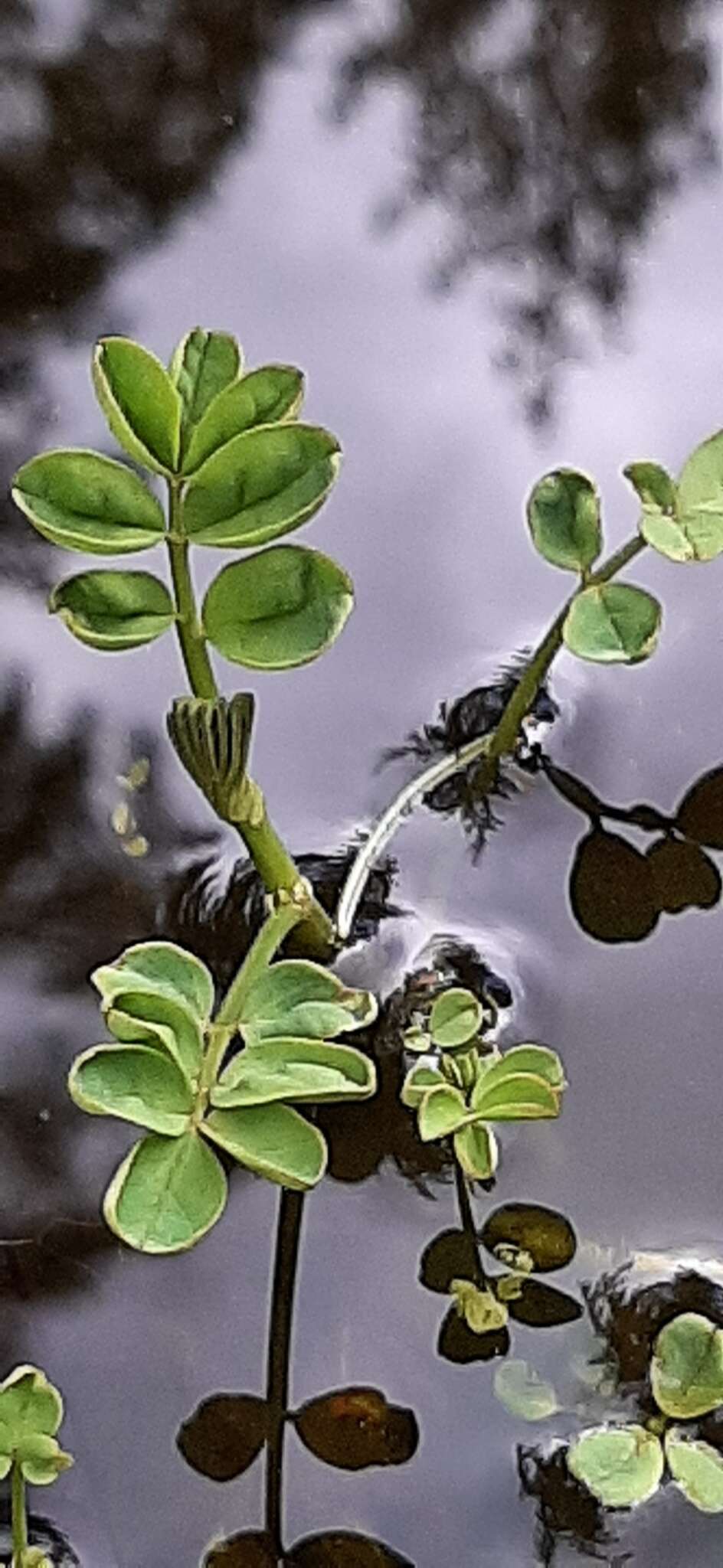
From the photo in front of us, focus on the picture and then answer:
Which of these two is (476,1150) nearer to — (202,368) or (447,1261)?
(447,1261)

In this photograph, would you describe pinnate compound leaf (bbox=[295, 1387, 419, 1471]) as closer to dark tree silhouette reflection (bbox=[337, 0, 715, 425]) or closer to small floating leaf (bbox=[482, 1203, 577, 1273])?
small floating leaf (bbox=[482, 1203, 577, 1273])

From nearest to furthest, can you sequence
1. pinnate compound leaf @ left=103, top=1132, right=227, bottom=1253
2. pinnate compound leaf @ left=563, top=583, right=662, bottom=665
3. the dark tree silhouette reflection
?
pinnate compound leaf @ left=103, top=1132, right=227, bottom=1253
pinnate compound leaf @ left=563, top=583, right=662, bottom=665
the dark tree silhouette reflection

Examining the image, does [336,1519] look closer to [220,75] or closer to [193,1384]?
[193,1384]

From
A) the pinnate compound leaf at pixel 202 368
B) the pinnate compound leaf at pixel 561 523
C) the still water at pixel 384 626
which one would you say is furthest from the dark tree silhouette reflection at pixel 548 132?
the pinnate compound leaf at pixel 202 368

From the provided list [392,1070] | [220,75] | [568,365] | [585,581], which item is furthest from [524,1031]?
[220,75]

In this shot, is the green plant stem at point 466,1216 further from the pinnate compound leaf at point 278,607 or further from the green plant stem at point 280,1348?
the pinnate compound leaf at point 278,607

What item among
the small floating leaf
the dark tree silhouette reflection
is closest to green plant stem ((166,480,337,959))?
the small floating leaf
